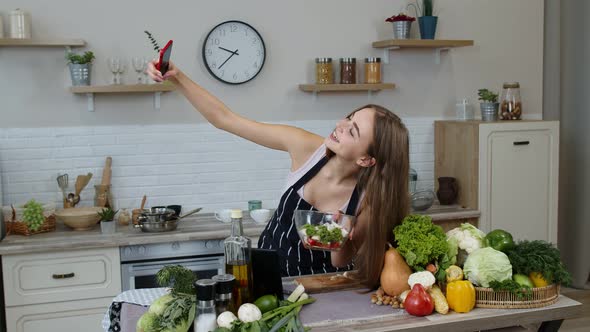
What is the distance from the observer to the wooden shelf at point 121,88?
4699 millimetres

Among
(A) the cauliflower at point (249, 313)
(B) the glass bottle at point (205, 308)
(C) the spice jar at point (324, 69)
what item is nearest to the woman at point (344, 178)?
(A) the cauliflower at point (249, 313)

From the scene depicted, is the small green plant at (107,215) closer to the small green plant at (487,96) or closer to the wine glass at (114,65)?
the wine glass at (114,65)

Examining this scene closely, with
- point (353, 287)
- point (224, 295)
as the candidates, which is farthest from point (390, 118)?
point (224, 295)

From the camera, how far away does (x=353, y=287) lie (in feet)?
9.11

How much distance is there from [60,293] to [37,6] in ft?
6.17

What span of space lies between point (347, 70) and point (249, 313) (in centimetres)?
329

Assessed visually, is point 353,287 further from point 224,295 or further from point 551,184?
point 551,184

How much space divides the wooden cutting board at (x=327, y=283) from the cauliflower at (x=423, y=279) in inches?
10.7

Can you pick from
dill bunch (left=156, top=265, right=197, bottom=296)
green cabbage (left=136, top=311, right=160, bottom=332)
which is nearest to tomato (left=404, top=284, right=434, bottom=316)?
dill bunch (left=156, top=265, right=197, bottom=296)

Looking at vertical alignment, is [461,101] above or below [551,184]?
above

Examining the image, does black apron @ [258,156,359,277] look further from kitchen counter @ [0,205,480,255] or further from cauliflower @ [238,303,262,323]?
kitchen counter @ [0,205,480,255]

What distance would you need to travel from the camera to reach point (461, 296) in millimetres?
2475

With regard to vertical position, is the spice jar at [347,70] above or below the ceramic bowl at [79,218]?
above

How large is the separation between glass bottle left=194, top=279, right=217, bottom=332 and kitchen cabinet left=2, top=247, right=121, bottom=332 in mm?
2343
